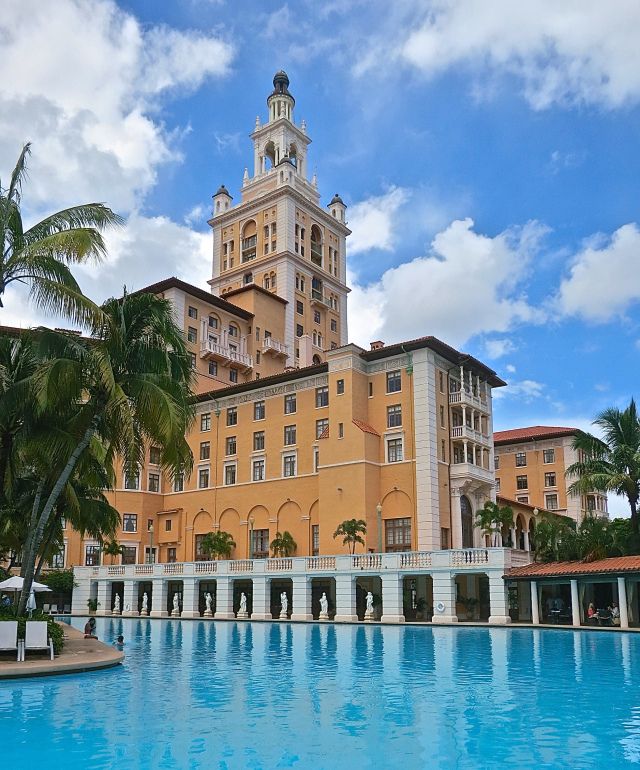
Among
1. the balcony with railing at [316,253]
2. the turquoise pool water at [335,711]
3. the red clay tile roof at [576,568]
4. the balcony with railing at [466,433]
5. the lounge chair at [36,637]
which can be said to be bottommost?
the turquoise pool water at [335,711]

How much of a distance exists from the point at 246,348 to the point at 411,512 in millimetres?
28806

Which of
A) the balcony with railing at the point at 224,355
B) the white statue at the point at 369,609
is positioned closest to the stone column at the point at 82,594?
the balcony with railing at the point at 224,355

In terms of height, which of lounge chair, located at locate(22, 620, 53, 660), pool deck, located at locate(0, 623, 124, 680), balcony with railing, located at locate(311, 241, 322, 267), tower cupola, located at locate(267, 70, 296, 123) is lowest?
pool deck, located at locate(0, 623, 124, 680)

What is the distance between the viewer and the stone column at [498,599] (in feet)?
127

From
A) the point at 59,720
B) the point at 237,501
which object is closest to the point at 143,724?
the point at 59,720

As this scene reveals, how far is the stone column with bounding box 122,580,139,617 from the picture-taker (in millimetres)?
53875

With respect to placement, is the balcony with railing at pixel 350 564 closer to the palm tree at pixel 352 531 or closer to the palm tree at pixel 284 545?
the palm tree at pixel 352 531

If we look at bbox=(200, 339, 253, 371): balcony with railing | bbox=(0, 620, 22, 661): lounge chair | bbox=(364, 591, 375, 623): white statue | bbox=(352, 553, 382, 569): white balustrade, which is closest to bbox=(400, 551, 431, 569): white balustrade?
bbox=(352, 553, 382, 569): white balustrade

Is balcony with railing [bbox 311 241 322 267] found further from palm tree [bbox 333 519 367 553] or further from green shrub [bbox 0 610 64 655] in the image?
green shrub [bbox 0 610 64 655]

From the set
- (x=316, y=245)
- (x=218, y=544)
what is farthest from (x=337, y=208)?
(x=218, y=544)

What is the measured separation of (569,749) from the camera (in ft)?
37.5

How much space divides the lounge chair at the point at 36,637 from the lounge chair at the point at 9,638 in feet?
0.87

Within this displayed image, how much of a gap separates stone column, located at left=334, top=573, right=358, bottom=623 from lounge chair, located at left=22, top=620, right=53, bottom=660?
23817mm

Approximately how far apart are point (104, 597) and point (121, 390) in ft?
126
